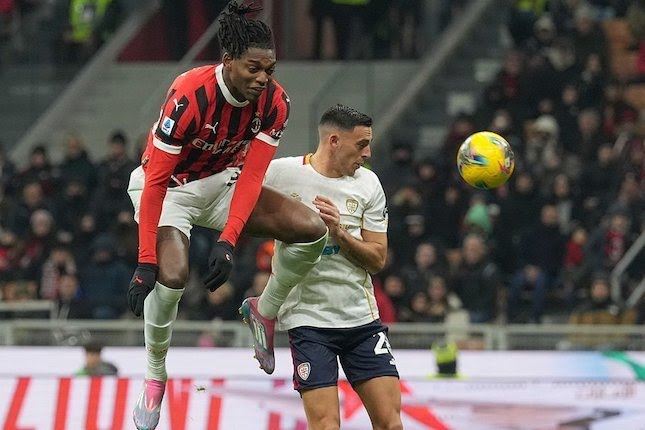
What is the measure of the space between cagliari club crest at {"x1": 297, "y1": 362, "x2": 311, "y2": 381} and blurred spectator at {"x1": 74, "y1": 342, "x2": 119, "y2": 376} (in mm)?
4151

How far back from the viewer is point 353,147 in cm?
812

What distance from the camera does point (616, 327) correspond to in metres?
13.0

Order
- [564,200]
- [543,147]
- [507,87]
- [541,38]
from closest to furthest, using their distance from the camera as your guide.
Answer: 1. [564,200]
2. [543,147]
3. [507,87]
4. [541,38]

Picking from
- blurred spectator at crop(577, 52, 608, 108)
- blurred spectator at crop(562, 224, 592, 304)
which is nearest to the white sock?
blurred spectator at crop(562, 224, 592, 304)

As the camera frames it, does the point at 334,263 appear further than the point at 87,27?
No

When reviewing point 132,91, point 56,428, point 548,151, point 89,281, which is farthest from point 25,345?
point 132,91

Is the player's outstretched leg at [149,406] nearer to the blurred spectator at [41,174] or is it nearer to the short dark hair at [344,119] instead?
the short dark hair at [344,119]

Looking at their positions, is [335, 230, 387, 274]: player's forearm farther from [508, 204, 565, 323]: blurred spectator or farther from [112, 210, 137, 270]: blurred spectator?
[112, 210, 137, 270]: blurred spectator

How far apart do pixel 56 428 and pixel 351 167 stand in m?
3.23

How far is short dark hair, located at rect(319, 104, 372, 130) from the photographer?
8086 mm

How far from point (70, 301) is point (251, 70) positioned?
7663mm

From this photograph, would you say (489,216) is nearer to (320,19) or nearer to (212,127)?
(320,19)

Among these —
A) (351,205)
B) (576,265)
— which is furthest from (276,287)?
(576,265)

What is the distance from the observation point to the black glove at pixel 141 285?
748 centimetres
